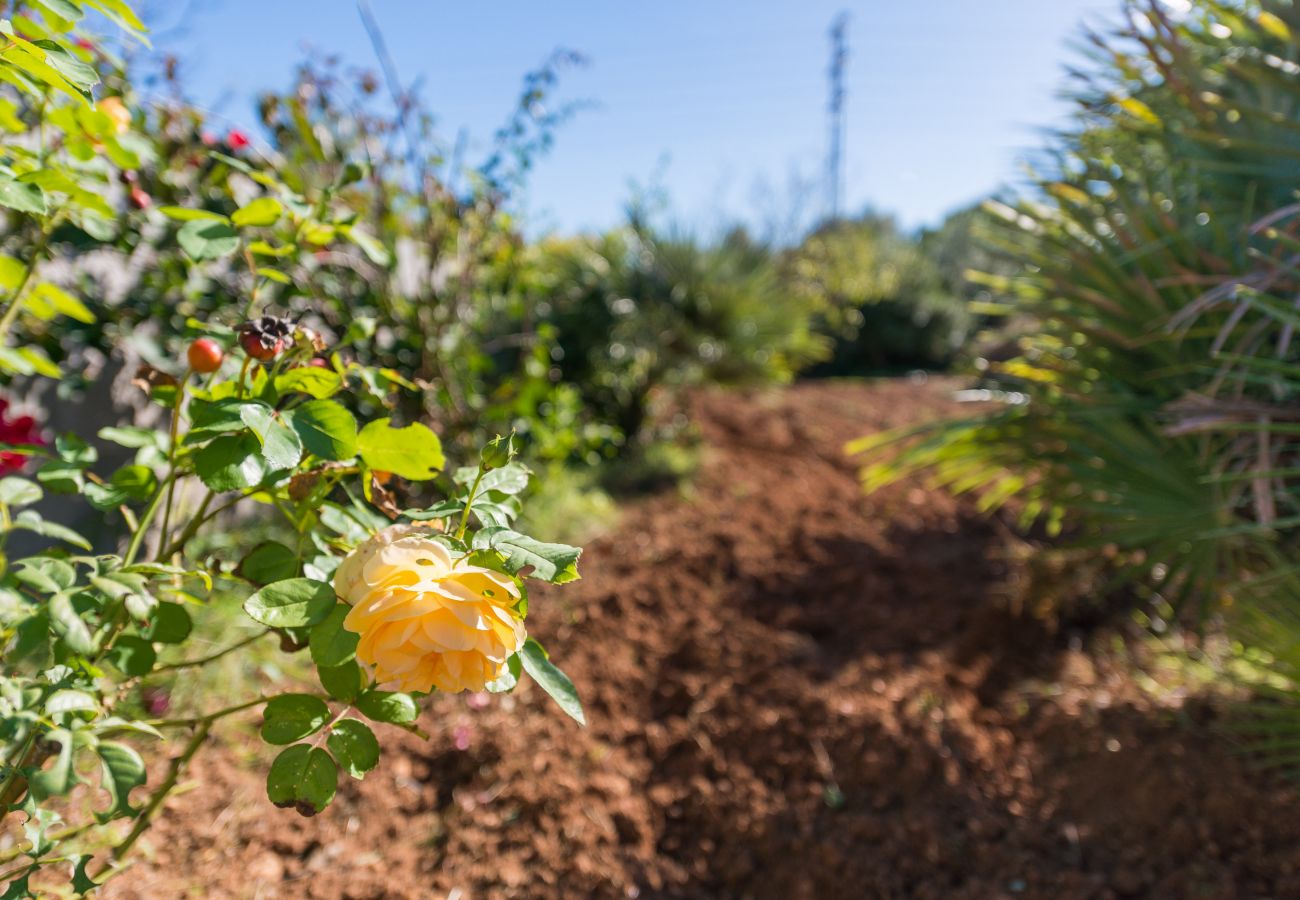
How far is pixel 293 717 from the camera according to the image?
82 centimetres

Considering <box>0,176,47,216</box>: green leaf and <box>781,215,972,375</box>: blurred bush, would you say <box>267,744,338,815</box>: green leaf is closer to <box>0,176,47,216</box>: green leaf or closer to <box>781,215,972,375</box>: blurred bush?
<box>0,176,47,216</box>: green leaf

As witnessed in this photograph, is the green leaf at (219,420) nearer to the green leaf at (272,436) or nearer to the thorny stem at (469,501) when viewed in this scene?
the green leaf at (272,436)

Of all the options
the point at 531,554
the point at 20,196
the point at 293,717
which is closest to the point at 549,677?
the point at 531,554

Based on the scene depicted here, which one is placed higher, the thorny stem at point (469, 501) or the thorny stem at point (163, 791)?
the thorny stem at point (469, 501)

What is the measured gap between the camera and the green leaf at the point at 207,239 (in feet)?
3.24

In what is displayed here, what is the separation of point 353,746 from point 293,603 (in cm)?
16

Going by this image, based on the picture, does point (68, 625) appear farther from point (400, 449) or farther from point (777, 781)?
point (777, 781)

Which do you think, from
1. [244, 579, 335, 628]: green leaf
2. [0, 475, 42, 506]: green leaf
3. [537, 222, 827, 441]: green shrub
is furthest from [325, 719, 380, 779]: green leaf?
[537, 222, 827, 441]: green shrub

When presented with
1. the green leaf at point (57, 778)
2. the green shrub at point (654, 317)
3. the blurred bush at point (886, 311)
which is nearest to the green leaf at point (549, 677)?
the green leaf at point (57, 778)

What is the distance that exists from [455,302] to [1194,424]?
2.09 meters

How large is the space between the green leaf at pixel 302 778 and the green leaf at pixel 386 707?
61 mm

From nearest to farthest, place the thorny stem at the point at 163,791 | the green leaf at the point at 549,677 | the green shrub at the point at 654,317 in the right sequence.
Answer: the green leaf at the point at 549,677 < the thorny stem at the point at 163,791 < the green shrub at the point at 654,317

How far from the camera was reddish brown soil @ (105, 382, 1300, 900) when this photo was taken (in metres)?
1.56

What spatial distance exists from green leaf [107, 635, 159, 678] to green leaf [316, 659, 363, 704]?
0.93 ft
